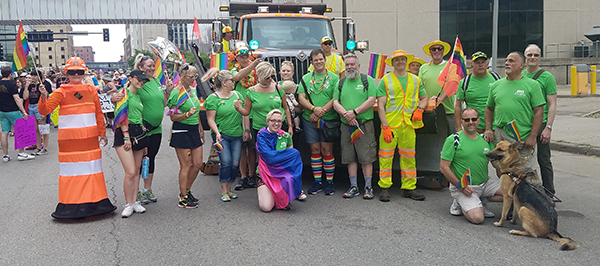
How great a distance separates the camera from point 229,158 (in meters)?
6.84

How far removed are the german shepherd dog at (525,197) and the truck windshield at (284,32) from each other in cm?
583

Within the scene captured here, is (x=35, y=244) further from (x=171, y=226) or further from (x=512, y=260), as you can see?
(x=512, y=260)

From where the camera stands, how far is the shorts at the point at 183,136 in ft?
20.8

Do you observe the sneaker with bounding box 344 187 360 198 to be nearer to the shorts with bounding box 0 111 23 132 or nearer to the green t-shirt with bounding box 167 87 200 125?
the green t-shirt with bounding box 167 87 200 125

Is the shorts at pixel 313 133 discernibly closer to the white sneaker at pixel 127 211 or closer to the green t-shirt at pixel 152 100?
the green t-shirt at pixel 152 100

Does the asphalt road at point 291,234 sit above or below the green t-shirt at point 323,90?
below

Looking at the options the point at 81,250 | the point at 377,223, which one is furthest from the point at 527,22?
the point at 81,250

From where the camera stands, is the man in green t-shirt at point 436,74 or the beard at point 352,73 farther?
the man in green t-shirt at point 436,74

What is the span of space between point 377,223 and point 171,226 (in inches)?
87.8

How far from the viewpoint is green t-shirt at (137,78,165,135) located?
20.2 feet

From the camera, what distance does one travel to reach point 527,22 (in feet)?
104

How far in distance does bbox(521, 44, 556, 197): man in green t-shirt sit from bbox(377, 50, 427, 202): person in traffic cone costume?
1.34 m

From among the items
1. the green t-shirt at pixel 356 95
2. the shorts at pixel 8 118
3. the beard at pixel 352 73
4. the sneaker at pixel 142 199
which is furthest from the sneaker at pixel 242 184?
the shorts at pixel 8 118

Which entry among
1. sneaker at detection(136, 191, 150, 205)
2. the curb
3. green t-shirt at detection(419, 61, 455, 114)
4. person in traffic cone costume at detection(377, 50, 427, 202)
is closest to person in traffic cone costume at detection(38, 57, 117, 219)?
sneaker at detection(136, 191, 150, 205)
